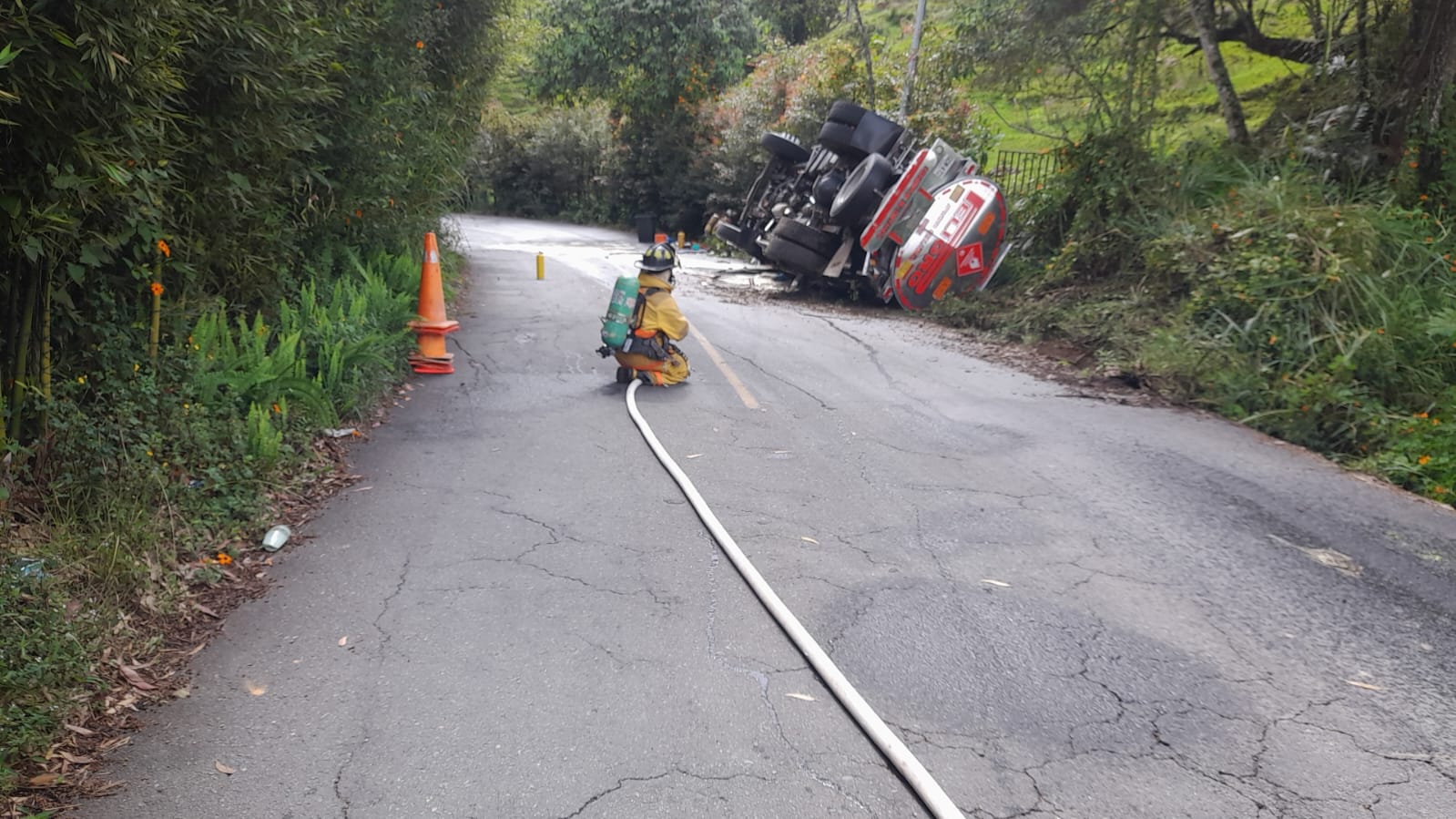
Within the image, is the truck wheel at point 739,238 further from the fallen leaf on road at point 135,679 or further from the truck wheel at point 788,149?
the fallen leaf on road at point 135,679

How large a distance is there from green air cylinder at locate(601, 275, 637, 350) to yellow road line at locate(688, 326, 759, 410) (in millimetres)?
1199

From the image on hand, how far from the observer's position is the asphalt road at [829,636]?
3.25 meters

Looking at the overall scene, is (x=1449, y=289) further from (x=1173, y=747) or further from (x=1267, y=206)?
(x=1173, y=747)

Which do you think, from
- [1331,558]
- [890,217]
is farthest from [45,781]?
[890,217]

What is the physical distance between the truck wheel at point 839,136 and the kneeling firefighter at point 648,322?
7.84 meters

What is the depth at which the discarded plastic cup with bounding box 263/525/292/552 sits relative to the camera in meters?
5.09

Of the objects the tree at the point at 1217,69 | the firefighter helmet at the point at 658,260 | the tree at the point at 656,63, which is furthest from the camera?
the tree at the point at 656,63

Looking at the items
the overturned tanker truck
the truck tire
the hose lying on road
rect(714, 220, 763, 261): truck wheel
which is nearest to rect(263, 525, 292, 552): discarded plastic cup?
the hose lying on road

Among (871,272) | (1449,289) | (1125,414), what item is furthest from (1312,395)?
(871,272)

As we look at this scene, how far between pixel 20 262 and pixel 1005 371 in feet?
28.4

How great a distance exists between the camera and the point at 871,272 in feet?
48.9

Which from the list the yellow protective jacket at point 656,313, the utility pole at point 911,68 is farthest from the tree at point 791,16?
the yellow protective jacket at point 656,313

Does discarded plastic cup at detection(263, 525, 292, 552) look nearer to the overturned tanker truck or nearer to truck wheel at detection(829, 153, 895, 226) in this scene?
the overturned tanker truck

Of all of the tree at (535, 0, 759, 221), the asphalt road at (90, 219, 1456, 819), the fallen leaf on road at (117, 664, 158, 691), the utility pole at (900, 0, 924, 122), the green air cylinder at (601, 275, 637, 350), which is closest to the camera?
the asphalt road at (90, 219, 1456, 819)
